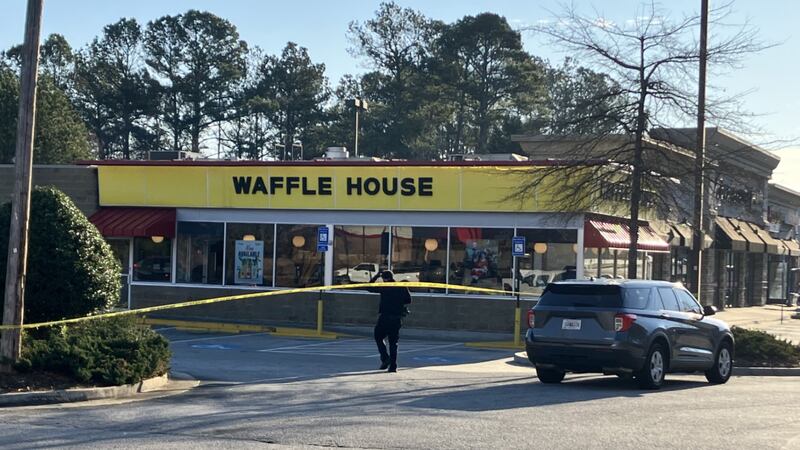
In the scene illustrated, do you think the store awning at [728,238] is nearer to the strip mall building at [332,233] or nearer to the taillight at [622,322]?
the strip mall building at [332,233]

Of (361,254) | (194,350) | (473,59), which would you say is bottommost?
(194,350)

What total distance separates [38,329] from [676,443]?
9.41m

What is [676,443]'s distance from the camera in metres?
10.3

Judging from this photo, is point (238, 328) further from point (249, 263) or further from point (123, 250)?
point (123, 250)

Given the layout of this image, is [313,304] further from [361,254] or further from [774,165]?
[774,165]

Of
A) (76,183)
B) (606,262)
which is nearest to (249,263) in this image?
(76,183)

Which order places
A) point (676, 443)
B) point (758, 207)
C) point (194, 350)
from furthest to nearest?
point (758, 207) < point (194, 350) < point (676, 443)

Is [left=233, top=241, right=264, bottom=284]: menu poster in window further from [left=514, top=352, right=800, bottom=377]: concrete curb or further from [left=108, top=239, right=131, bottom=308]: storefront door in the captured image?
[left=514, top=352, right=800, bottom=377]: concrete curb

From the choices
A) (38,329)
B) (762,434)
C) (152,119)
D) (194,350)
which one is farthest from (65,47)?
(762,434)

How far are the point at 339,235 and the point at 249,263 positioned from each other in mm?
2837

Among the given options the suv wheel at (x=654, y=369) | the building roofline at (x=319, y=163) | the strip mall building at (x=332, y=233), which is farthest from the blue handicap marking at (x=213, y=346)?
the suv wheel at (x=654, y=369)

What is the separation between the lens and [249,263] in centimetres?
2922

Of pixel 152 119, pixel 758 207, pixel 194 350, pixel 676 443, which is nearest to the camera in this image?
pixel 676 443

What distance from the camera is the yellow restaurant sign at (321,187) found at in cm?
2680
